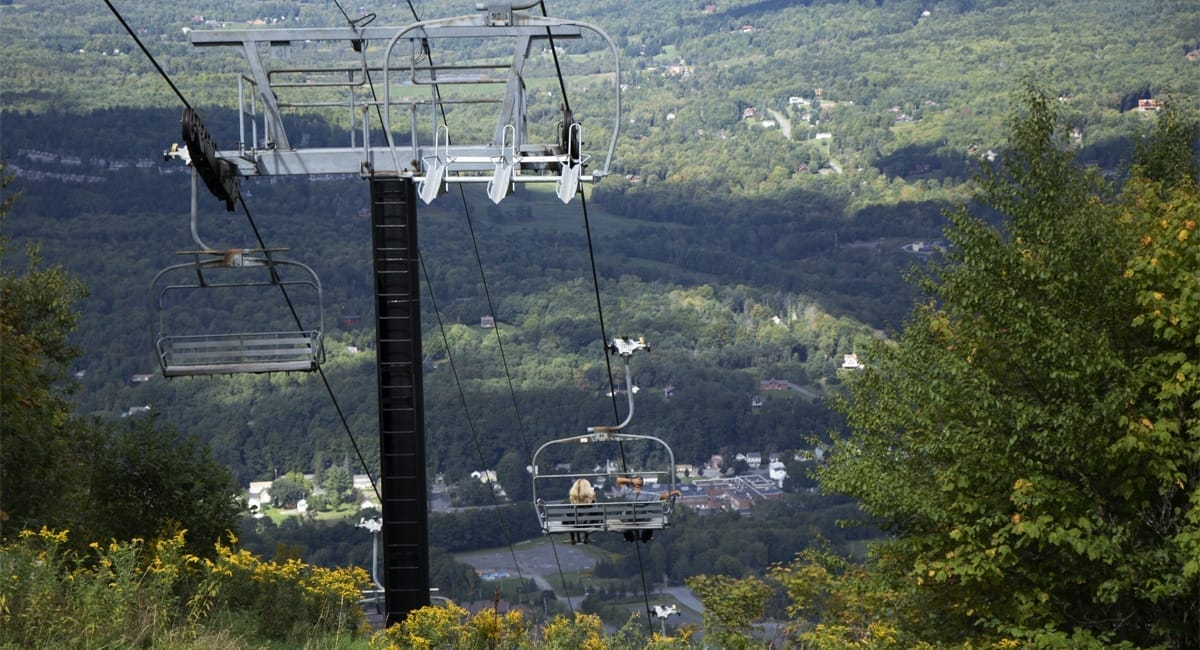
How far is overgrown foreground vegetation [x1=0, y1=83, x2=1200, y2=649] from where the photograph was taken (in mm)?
14062

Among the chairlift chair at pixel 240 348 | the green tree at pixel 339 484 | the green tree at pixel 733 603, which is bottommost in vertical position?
the green tree at pixel 339 484

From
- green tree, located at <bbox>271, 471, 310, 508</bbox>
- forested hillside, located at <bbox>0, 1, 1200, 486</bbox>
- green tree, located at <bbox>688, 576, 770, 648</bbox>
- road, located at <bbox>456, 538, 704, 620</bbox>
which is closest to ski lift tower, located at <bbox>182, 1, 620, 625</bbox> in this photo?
green tree, located at <bbox>688, 576, 770, 648</bbox>

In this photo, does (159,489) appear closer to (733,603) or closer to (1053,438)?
(733,603)

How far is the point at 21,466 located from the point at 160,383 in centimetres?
11493

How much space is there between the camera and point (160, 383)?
423 ft

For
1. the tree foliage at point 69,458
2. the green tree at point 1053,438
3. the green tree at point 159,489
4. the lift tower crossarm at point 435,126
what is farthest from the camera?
the green tree at point 159,489

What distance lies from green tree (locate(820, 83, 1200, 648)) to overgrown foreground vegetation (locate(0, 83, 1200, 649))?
30mm

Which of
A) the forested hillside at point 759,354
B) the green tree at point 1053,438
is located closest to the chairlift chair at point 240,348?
the forested hillside at point 759,354

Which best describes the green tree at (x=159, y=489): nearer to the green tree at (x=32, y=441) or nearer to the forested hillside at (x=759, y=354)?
the forested hillside at (x=759, y=354)

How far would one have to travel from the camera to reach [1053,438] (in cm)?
1486

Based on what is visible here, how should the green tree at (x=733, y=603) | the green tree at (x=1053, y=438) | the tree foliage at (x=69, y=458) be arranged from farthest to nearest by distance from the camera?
the green tree at (x=733, y=603) < the tree foliage at (x=69, y=458) < the green tree at (x=1053, y=438)

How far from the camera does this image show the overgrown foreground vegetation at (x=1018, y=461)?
14062 millimetres

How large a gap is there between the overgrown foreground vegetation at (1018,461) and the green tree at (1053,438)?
0.10ft

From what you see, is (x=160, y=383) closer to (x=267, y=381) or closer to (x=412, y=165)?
(x=267, y=381)
